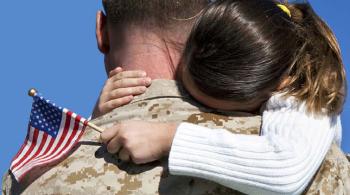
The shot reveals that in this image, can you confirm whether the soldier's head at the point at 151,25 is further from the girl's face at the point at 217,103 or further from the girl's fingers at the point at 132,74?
the girl's face at the point at 217,103

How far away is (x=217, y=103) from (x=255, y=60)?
0.25 metres

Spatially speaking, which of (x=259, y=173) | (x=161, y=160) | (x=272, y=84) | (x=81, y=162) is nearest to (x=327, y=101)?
(x=272, y=84)

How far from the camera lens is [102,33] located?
14.9ft

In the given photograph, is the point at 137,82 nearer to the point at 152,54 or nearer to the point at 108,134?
the point at 152,54

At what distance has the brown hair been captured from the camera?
3.85 metres

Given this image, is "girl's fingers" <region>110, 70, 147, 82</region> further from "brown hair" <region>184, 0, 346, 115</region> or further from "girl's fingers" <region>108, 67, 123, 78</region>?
"brown hair" <region>184, 0, 346, 115</region>

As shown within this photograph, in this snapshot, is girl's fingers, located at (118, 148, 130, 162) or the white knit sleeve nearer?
the white knit sleeve

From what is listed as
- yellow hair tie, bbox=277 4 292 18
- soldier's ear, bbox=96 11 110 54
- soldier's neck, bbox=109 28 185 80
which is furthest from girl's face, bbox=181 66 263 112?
soldier's ear, bbox=96 11 110 54

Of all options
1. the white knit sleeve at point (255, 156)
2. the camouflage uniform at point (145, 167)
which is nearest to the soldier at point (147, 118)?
the camouflage uniform at point (145, 167)

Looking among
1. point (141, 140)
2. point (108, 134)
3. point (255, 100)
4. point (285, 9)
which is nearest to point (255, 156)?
point (255, 100)

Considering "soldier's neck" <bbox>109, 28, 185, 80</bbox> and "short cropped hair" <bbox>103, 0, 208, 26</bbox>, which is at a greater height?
A: "short cropped hair" <bbox>103, 0, 208, 26</bbox>

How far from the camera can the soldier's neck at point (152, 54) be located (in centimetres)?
413

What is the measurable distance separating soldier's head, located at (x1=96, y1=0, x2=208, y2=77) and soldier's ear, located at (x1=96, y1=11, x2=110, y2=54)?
0.42ft

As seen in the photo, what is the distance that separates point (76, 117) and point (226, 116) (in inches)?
27.0
